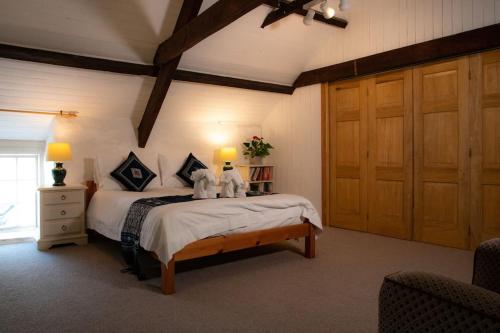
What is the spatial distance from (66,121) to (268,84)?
9.12 ft

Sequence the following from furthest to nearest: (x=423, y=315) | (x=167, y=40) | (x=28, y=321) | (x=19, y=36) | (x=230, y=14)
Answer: (x=167, y=40) → (x=19, y=36) → (x=230, y=14) → (x=28, y=321) → (x=423, y=315)

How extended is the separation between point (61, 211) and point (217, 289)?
7.43ft

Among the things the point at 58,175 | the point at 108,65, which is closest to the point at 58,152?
the point at 58,175

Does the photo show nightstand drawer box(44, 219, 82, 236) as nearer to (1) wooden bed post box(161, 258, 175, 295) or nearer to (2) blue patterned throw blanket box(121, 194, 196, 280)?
(2) blue patterned throw blanket box(121, 194, 196, 280)

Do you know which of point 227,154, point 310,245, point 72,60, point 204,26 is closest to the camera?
point 204,26

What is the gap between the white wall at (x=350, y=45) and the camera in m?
3.76

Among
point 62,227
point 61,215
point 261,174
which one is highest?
point 261,174

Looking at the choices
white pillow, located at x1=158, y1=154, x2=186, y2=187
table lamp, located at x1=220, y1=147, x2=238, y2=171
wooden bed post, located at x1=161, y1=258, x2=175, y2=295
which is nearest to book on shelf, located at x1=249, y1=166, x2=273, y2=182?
table lamp, located at x1=220, y1=147, x2=238, y2=171

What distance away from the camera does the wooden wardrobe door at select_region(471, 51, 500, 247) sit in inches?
139

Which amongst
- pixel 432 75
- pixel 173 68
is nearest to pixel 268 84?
pixel 173 68

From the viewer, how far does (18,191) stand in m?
4.71

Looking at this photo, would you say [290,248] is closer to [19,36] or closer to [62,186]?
[62,186]

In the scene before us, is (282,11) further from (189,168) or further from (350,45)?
(189,168)

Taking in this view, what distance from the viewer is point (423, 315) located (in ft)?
3.53
